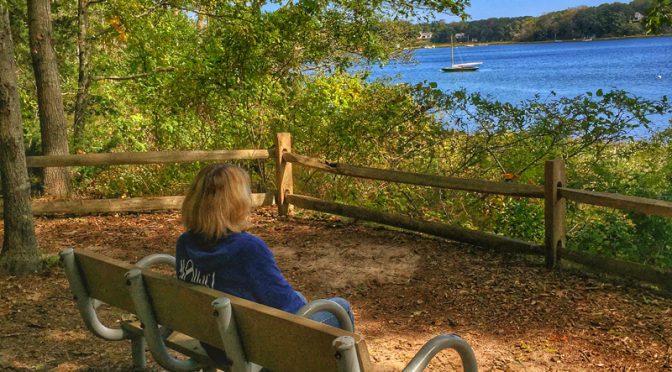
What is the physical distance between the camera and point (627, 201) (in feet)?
19.0

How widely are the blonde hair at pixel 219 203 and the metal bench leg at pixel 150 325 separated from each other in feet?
1.41

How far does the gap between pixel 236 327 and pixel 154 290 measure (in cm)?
67

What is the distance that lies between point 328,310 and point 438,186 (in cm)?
422

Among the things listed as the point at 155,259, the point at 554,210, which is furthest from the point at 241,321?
the point at 554,210

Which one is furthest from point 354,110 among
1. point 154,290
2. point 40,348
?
point 154,290

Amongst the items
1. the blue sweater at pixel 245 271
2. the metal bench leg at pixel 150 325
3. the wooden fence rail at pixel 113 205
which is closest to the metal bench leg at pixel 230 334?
the blue sweater at pixel 245 271

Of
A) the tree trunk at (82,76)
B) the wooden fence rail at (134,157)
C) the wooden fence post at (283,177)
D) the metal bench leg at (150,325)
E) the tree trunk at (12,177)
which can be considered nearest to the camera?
the metal bench leg at (150,325)

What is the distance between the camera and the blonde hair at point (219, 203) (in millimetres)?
3117

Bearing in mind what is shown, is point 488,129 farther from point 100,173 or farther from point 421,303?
point 100,173

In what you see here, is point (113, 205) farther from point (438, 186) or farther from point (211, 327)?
point (211, 327)

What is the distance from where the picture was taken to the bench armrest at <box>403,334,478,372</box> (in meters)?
2.65

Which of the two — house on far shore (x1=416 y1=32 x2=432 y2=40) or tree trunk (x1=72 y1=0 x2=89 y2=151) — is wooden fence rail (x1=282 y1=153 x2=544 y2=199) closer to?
tree trunk (x1=72 y1=0 x2=89 y2=151)

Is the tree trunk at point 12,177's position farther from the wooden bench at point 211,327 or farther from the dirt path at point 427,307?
the wooden bench at point 211,327

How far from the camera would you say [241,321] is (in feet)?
9.38
